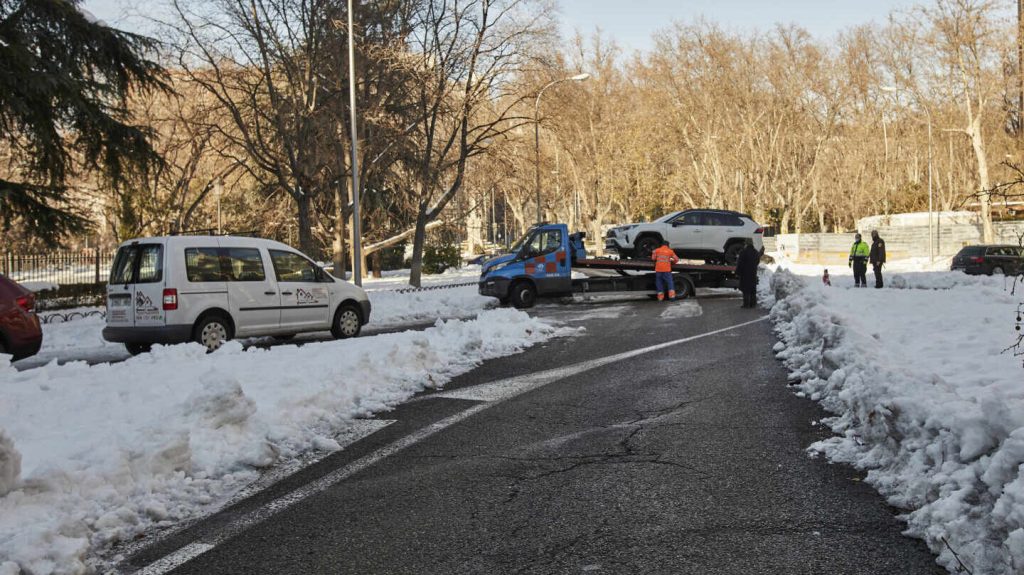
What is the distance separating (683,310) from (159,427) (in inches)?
649

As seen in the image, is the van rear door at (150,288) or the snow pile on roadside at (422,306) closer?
the van rear door at (150,288)

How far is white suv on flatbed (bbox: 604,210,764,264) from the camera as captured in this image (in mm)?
25031

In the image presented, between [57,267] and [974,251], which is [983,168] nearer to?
[974,251]

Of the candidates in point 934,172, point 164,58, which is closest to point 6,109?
point 164,58

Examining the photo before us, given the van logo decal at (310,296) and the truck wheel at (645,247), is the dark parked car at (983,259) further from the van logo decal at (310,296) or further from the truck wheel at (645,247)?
the van logo decal at (310,296)

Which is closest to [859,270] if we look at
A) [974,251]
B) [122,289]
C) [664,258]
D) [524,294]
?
[664,258]

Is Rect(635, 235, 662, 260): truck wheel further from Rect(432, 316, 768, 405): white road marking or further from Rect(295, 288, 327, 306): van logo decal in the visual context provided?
Rect(432, 316, 768, 405): white road marking

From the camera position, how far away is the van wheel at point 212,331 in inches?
529

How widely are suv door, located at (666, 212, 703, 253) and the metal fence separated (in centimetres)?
1499

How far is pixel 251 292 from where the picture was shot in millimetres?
14289

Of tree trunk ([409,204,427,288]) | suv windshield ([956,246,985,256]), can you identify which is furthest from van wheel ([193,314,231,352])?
suv windshield ([956,246,985,256])

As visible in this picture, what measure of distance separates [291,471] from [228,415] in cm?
92

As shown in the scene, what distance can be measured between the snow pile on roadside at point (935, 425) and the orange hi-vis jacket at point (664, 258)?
37.2 feet

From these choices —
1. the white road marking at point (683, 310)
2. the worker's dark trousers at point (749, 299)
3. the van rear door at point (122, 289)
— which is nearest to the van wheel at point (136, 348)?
the van rear door at point (122, 289)
